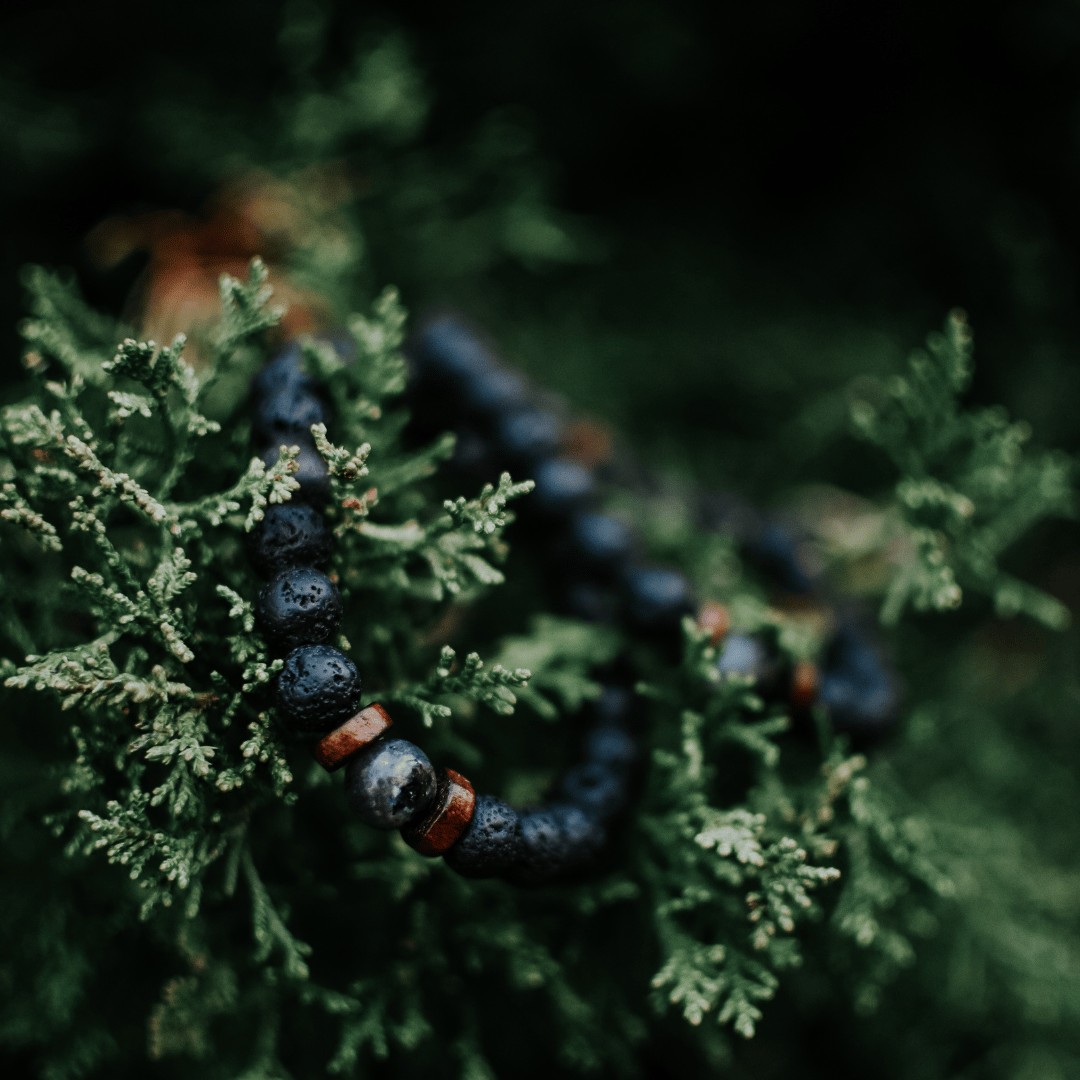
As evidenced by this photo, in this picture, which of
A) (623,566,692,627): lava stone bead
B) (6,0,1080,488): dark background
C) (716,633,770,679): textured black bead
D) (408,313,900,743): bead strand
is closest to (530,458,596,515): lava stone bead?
(408,313,900,743): bead strand

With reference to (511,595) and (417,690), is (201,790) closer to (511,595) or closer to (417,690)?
(417,690)

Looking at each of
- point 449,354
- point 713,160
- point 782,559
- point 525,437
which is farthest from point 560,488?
point 713,160

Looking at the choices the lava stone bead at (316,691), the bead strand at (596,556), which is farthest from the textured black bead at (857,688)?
the lava stone bead at (316,691)

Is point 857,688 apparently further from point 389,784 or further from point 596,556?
point 389,784

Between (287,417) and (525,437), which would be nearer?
(287,417)

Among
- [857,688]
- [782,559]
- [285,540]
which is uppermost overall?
[782,559]

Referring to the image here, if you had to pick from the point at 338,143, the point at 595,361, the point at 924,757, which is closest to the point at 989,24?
the point at 595,361

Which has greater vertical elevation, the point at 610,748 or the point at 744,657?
the point at 744,657

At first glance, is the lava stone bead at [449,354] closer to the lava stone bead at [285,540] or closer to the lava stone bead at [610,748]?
the lava stone bead at [285,540]
